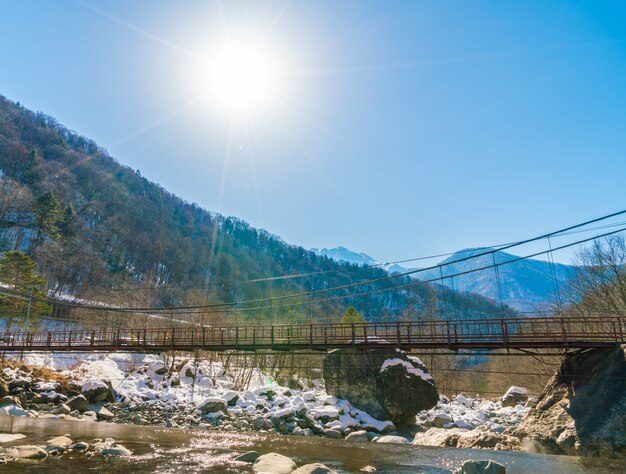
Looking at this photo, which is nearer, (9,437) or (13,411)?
(9,437)

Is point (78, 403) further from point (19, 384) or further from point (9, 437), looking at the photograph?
point (9, 437)

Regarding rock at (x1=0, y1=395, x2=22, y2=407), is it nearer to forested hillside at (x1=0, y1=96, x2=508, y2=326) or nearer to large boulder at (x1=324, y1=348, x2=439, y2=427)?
large boulder at (x1=324, y1=348, x2=439, y2=427)

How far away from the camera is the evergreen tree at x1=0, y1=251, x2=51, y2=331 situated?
35.5 meters

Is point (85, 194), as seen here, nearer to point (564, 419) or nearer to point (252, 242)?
point (252, 242)

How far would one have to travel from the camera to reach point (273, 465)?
9.78m

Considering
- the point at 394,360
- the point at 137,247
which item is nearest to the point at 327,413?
the point at 394,360

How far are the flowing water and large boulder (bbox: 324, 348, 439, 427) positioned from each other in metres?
6.39

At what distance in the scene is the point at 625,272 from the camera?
24.0 metres

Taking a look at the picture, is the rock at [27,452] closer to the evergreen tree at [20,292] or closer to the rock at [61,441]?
the rock at [61,441]

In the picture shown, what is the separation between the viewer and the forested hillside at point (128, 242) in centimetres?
6369

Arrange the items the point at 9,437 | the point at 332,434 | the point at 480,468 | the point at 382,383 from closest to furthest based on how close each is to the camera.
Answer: the point at 480,468 → the point at 9,437 → the point at 332,434 → the point at 382,383

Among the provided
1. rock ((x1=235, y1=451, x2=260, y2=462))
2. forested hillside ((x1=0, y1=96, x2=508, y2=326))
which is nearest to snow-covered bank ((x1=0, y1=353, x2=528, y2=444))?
rock ((x1=235, y1=451, x2=260, y2=462))

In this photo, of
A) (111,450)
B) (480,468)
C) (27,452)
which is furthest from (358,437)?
(27,452)

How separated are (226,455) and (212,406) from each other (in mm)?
9178
